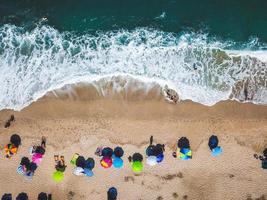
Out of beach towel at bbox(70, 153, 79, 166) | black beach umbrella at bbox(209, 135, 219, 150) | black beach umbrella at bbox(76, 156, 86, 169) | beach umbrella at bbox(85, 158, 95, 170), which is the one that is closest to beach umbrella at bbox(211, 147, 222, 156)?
black beach umbrella at bbox(209, 135, 219, 150)

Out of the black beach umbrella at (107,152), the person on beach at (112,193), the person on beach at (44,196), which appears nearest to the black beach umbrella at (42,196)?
the person on beach at (44,196)

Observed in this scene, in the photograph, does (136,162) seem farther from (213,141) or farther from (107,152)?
(213,141)

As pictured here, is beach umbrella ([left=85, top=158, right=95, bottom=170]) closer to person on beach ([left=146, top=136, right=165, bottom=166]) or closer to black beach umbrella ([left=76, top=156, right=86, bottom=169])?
black beach umbrella ([left=76, top=156, right=86, bottom=169])

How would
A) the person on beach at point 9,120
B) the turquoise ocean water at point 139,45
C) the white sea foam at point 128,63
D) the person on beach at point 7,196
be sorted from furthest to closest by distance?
the turquoise ocean water at point 139,45
the white sea foam at point 128,63
the person on beach at point 9,120
the person on beach at point 7,196

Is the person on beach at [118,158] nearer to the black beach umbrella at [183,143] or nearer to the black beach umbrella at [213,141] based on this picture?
the black beach umbrella at [183,143]

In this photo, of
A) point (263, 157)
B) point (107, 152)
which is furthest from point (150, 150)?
point (263, 157)

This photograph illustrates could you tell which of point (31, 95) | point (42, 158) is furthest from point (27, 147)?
point (31, 95)

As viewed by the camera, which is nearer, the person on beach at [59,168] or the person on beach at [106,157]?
the person on beach at [106,157]
